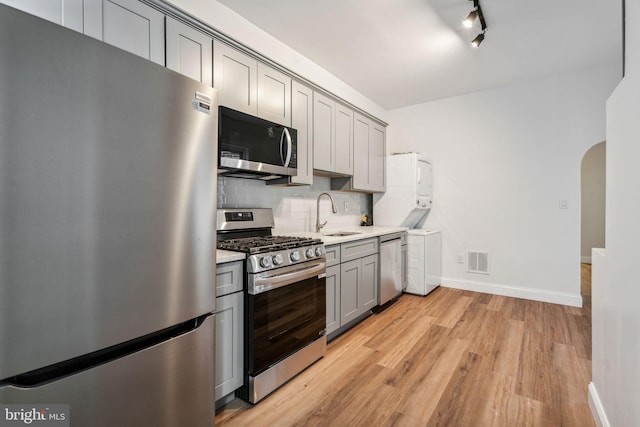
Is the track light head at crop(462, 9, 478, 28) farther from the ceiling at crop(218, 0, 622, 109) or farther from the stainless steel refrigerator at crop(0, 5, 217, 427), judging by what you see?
the stainless steel refrigerator at crop(0, 5, 217, 427)

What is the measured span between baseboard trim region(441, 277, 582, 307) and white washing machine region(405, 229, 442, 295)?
440 mm

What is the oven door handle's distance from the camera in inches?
70.9

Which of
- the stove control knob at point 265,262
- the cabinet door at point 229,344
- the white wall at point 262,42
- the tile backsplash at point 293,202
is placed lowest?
the cabinet door at point 229,344

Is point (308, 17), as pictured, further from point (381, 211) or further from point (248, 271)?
point (381, 211)

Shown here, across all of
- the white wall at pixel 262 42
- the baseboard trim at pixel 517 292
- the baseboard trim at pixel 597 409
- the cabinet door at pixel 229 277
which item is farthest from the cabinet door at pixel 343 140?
the baseboard trim at pixel 597 409

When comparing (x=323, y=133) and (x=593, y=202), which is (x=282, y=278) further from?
(x=593, y=202)

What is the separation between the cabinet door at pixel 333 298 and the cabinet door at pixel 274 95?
1.35 meters

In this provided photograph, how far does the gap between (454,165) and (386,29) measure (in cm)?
232

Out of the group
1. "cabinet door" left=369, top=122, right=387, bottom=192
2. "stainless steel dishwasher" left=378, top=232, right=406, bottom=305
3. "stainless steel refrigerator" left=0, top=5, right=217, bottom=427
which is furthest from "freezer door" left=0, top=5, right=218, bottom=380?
"cabinet door" left=369, top=122, right=387, bottom=192

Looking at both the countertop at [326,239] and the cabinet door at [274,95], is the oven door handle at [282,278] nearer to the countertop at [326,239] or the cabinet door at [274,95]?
the countertop at [326,239]

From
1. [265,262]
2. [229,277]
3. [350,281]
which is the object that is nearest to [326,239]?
[350,281]

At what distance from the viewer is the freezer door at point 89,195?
870mm

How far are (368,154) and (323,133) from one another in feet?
3.46

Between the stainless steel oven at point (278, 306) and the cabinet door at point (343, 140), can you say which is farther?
the cabinet door at point (343, 140)
